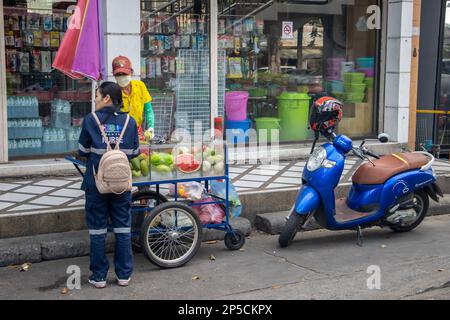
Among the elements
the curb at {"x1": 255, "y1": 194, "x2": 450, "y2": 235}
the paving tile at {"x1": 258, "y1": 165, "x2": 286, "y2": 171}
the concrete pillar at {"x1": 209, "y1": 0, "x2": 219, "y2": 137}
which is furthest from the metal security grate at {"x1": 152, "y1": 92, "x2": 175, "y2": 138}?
the curb at {"x1": 255, "y1": 194, "x2": 450, "y2": 235}

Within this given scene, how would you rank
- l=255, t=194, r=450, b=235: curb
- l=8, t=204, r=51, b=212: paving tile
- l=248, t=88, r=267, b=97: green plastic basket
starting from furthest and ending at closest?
1. l=248, t=88, r=267, b=97: green plastic basket
2. l=255, t=194, r=450, b=235: curb
3. l=8, t=204, r=51, b=212: paving tile

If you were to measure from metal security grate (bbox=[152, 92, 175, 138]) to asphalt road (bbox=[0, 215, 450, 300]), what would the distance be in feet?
10.8

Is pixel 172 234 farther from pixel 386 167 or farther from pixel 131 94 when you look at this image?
pixel 386 167

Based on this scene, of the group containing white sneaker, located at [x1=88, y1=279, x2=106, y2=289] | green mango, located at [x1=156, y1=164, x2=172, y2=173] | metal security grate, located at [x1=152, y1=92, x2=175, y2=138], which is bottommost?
white sneaker, located at [x1=88, y1=279, x2=106, y2=289]

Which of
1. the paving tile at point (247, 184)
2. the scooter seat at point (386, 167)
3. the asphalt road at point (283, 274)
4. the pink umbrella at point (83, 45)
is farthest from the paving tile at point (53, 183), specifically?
the scooter seat at point (386, 167)

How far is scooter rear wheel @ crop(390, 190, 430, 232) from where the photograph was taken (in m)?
7.64

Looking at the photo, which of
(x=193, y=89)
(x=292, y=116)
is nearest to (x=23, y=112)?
(x=193, y=89)

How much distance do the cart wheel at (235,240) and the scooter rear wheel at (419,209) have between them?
1.82 metres

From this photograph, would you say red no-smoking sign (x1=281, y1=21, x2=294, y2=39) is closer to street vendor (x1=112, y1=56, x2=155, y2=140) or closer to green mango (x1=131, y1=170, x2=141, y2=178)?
street vendor (x1=112, y1=56, x2=155, y2=140)

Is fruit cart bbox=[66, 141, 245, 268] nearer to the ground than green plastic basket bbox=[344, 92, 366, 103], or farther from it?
nearer to the ground

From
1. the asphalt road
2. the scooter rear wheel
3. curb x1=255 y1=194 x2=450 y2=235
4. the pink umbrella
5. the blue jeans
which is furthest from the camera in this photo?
curb x1=255 y1=194 x2=450 y2=235

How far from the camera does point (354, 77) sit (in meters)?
11.8

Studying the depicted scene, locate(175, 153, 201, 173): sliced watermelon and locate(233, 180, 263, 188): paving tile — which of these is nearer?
locate(175, 153, 201, 173): sliced watermelon

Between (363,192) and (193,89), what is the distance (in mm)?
4035
